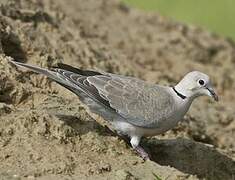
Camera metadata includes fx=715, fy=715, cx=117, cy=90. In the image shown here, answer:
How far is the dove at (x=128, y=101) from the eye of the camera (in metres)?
6.24

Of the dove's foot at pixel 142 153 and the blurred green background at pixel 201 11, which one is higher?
the dove's foot at pixel 142 153

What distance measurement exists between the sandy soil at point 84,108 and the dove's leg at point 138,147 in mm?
61

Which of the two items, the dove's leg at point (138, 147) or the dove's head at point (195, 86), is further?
the dove's head at point (195, 86)

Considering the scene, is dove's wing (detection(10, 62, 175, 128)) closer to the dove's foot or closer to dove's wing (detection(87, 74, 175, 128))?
dove's wing (detection(87, 74, 175, 128))

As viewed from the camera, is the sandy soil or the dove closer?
the sandy soil

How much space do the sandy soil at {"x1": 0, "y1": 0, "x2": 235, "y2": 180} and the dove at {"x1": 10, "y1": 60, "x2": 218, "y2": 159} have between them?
0.47 feet

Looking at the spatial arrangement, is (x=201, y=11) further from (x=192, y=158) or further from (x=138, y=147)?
(x=138, y=147)

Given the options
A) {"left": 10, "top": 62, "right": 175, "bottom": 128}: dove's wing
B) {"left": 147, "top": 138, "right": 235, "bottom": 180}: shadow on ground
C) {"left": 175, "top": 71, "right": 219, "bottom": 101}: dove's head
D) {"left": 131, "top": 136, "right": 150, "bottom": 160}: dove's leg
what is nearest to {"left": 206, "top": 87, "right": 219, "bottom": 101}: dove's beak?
{"left": 175, "top": 71, "right": 219, "bottom": 101}: dove's head

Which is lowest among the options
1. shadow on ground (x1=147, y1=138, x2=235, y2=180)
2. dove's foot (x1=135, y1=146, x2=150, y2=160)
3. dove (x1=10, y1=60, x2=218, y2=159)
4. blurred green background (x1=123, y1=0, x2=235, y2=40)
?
blurred green background (x1=123, y1=0, x2=235, y2=40)

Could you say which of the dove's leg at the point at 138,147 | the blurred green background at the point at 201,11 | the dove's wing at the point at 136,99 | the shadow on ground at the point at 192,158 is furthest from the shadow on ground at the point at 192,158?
the blurred green background at the point at 201,11

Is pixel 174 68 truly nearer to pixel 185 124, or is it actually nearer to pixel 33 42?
pixel 185 124

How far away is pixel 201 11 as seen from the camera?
13938 millimetres

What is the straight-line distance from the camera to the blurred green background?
529 inches

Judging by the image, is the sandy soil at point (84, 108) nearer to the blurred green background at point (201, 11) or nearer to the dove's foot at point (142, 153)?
the dove's foot at point (142, 153)
